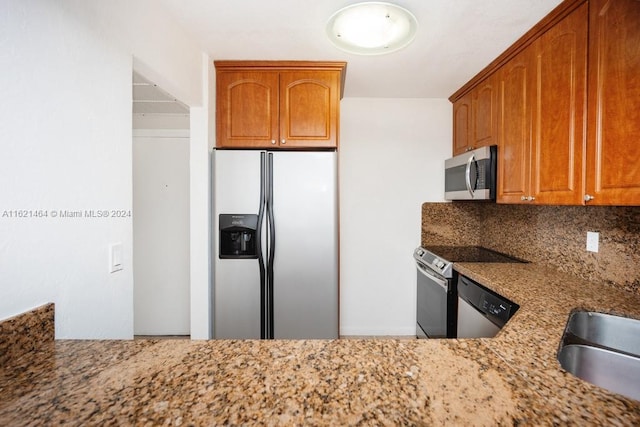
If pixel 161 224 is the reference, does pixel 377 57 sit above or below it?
above

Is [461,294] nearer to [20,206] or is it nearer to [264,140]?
[264,140]

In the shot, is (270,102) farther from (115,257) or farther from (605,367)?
(605,367)

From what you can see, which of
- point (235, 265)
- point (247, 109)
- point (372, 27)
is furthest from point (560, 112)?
point (235, 265)

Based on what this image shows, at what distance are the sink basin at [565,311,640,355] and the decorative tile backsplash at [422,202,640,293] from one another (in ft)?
1.38

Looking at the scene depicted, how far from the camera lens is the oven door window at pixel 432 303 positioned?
2186 mm

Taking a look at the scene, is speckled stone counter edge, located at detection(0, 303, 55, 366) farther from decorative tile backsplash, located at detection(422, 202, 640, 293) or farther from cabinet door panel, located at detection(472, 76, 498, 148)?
cabinet door panel, located at detection(472, 76, 498, 148)

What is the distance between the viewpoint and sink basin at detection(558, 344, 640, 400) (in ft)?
3.32

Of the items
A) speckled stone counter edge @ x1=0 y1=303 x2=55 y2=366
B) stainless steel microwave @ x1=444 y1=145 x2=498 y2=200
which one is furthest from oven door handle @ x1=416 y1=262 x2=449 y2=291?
speckled stone counter edge @ x1=0 y1=303 x2=55 y2=366

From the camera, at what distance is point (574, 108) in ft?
4.57

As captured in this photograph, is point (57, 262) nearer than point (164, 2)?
Yes

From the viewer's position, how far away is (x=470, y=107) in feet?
8.16

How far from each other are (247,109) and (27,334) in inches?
71.2

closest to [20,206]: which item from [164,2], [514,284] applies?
[164,2]

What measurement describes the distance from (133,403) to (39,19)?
1.11 metres
